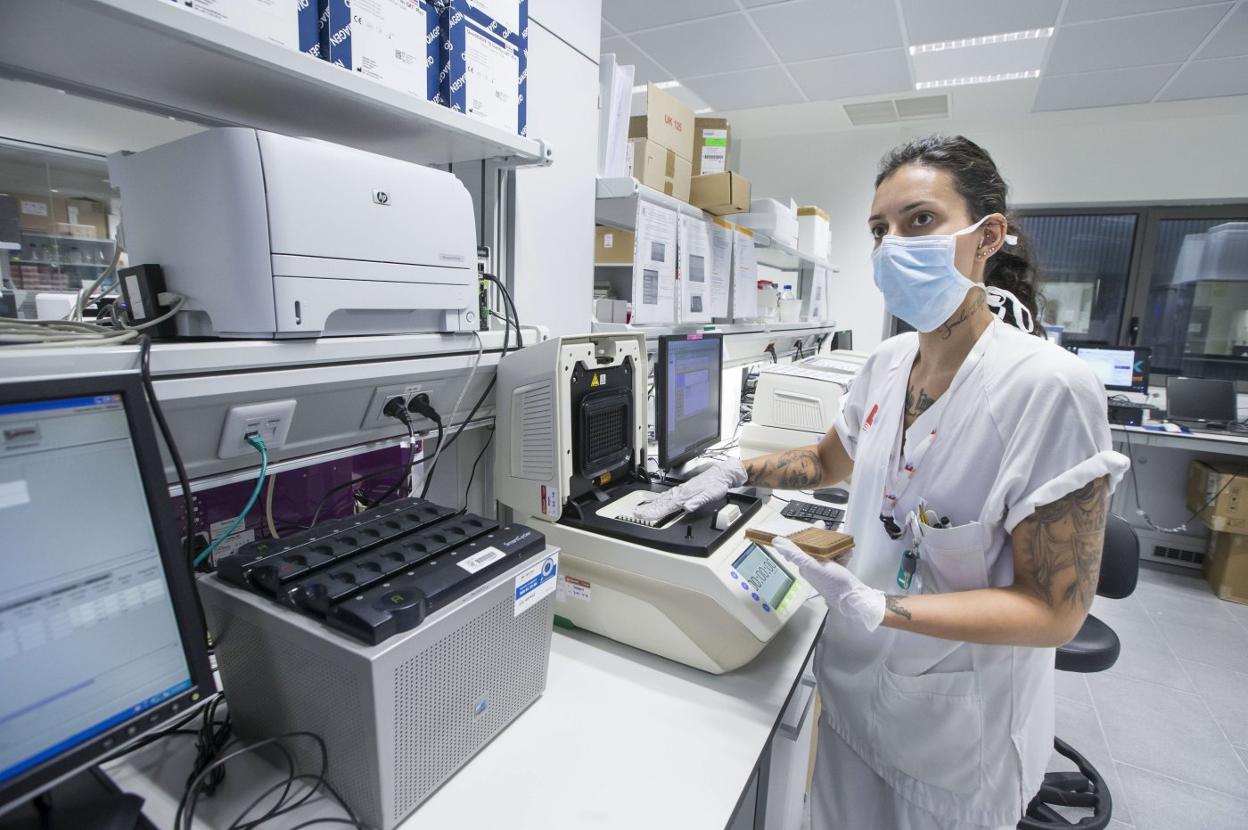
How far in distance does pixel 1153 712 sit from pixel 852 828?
1976 mm

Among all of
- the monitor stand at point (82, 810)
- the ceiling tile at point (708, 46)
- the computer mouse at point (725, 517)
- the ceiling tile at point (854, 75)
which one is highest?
the ceiling tile at point (708, 46)

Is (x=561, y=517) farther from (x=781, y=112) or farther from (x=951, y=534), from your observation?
(x=781, y=112)

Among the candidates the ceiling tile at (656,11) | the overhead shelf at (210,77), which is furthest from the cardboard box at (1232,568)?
the overhead shelf at (210,77)

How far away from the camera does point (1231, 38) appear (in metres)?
2.79

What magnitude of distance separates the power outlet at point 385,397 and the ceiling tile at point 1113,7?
3.26 meters

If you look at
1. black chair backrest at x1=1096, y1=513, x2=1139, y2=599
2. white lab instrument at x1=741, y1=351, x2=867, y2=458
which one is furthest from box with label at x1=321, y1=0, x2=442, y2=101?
black chair backrest at x1=1096, y1=513, x2=1139, y2=599

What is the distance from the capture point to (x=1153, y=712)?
2.26 metres

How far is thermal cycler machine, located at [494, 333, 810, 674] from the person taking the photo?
96 centimetres

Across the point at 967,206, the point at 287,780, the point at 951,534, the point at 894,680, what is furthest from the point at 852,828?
the point at 967,206

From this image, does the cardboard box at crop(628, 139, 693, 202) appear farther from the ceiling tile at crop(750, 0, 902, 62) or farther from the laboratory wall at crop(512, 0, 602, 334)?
the ceiling tile at crop(750, 0, 902, 62)

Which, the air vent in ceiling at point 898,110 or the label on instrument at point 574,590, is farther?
the air vent in ceiling at point 898,110

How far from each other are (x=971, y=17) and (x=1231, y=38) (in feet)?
4.15

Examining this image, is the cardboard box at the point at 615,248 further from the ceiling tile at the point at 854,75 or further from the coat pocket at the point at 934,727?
the coat pocket at the point at 934,727

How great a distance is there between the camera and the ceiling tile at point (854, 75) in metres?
3.28
